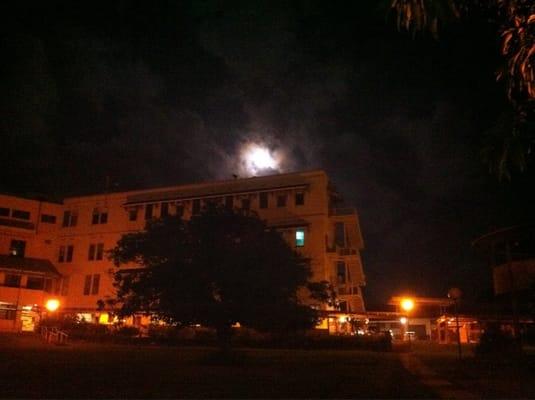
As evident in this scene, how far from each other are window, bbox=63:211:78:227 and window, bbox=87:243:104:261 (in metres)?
3.65

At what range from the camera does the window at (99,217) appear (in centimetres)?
5297

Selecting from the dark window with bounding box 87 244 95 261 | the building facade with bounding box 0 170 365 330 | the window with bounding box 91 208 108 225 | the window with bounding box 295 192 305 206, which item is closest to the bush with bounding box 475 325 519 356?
the building facade with bounding box 0 170 365 330

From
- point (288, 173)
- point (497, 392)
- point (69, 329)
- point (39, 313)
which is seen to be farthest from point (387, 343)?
point (39, 313)

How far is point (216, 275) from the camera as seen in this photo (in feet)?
63.8

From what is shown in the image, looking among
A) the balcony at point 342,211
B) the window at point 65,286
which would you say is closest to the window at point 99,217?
the window at point 65,286

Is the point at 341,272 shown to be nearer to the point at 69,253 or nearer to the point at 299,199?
the point at 299,199

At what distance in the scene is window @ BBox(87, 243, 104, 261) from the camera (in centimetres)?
5206

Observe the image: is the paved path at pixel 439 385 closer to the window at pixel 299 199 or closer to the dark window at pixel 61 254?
the window at pixel 299 199

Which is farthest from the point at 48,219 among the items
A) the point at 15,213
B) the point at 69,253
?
the point at 69,253

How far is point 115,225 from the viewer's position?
171 ft

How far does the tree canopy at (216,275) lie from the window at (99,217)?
108ft

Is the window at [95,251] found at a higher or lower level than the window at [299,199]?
lower

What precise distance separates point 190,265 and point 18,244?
3924 centimetres

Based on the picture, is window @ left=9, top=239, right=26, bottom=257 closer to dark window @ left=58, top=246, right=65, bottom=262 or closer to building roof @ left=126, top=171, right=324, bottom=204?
dark window @ left=58, top=246, right=65, bottom=262
